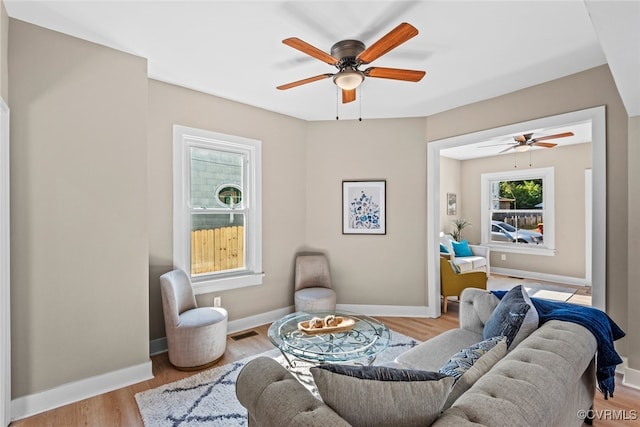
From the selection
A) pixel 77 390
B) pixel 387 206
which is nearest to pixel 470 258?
pixel 387 206

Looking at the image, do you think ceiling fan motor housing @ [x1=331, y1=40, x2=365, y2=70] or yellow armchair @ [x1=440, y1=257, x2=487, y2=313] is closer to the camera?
ceiling fan motor housing @ [x1=331, y1=40, x2=365, y2=70]

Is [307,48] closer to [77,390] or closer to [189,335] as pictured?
[189,335]

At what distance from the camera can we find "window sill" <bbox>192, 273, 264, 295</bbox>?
3.35 meters

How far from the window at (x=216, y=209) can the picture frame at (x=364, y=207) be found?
1.19 metres

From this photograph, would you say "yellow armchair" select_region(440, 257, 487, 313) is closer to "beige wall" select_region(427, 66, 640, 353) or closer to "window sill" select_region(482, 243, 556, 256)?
"beige wall" select_region(427, 66, 640, 353)

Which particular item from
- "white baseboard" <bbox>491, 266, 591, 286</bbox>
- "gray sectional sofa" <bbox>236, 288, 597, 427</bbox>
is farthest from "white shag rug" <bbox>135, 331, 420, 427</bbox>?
"white baseboard" <bbox>491, 266, 591, 286</bbox>

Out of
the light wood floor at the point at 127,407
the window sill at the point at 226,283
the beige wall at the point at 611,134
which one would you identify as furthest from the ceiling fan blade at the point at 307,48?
the light wood floor at the point at 127,407

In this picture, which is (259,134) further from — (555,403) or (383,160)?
(555,403)

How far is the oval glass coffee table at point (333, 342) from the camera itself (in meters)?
2.07

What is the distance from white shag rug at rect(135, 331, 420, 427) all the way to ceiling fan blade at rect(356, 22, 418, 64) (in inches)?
91.5

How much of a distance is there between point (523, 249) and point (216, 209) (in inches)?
242

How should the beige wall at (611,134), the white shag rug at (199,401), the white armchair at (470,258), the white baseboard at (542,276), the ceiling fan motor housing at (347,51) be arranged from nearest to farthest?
the white shag rug at (199,401), the ceiling fan motor housing at (347,51), the beige wall at (611,134), the white armchair at (470,258), the white baseboard at (542,276)

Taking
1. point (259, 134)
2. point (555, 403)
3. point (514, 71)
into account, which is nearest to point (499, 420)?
point (555, 403)

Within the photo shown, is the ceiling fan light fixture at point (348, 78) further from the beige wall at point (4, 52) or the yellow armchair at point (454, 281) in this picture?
the yellow armchair at point (454, 281)
